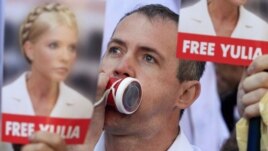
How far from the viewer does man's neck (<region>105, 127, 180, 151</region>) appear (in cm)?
130

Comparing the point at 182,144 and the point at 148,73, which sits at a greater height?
the point at 148,73

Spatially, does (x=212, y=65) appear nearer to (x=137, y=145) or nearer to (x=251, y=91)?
(x=251, y=91)

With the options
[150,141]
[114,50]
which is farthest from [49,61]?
[150,141]

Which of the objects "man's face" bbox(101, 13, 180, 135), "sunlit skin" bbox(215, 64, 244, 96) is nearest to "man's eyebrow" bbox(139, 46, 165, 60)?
"man's face" bbox(101, 13, 180, 135)

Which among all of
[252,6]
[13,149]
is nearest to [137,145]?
[13,149]

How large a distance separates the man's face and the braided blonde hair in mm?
103

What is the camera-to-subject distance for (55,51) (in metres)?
1.27

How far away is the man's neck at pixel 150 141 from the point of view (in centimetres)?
130

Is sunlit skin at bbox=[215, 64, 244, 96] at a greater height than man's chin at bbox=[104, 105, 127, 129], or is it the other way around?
sunlit skin at bbox=[215, 64, 244, 96]

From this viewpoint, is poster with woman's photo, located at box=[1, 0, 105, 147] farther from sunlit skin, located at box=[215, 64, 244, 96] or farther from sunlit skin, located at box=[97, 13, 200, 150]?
sunlit skin, located at box=[215, 64, 244, 96]

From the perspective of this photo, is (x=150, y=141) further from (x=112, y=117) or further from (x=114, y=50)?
(x=114, y=50)

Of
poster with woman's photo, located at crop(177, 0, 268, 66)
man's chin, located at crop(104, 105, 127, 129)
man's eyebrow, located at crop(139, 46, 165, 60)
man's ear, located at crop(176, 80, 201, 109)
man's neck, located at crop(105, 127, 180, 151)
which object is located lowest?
man's neck, located at crop(105, 127, 180, 151)

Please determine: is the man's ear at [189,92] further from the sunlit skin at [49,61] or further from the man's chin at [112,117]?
the sunlit skin at [49,61]

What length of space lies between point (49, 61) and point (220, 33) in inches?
13.4
